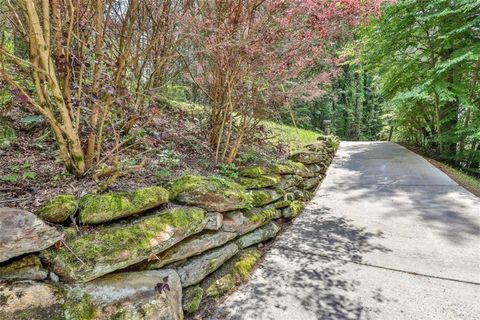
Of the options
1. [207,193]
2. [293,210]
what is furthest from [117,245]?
[293,210]

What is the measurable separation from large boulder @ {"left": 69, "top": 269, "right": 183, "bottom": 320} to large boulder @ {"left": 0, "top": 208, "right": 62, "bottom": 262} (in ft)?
1.04

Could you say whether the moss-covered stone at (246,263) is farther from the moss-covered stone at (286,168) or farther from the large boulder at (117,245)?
the moss-covered stone at (286,168)

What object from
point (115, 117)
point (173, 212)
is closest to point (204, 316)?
point (173, 212)

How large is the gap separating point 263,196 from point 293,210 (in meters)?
0.86

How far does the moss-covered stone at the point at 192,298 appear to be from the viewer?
216cm

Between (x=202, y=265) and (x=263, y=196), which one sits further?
(x=263, y=196)

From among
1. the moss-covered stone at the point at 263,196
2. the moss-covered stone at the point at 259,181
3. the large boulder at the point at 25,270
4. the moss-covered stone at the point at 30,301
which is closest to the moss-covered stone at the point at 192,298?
the moss-covered stone at the point at 30,301

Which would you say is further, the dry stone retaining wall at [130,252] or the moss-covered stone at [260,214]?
the moss-covered stone at [260,214]

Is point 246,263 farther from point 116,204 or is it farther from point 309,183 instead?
point 309,183

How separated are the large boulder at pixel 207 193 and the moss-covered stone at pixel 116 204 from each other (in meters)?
0.27

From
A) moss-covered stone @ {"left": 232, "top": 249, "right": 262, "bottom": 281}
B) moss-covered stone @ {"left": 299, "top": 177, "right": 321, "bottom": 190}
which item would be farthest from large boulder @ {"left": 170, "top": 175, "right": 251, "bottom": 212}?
moss-covered stone @ {"left": 299, "top": 177, "right": 321, "bottom": 190}

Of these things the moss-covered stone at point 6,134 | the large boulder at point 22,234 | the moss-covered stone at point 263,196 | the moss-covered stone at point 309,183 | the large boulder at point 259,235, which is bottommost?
the large boulder at point 259,235

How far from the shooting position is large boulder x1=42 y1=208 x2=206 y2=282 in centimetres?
170

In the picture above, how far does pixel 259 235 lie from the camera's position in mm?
3240
